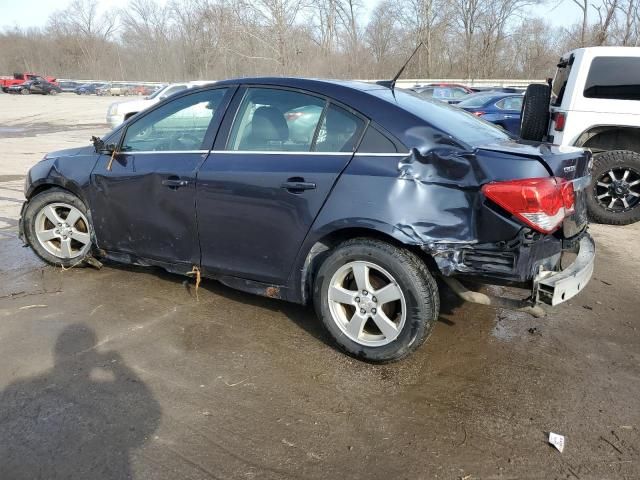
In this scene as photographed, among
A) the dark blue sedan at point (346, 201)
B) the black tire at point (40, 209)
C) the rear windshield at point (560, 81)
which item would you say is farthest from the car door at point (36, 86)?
the dark blue sedan at point (346, 201)

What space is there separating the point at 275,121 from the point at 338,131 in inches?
21.3

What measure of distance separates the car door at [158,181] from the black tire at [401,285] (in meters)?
1.22

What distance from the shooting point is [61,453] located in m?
2.44

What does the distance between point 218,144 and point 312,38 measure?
28.6m

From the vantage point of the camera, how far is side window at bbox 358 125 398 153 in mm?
3078

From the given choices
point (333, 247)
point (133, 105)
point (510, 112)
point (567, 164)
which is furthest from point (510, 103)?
point (333, 247)

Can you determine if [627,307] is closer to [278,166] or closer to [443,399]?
[443,399]

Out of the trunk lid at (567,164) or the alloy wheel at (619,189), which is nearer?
the trunk lid at (567,164)

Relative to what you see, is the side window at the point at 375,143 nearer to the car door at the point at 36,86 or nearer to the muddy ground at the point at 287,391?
the muddy ground at the point at 287,391

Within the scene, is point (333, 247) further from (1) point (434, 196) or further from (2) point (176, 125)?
A: (2) point (176, 125)

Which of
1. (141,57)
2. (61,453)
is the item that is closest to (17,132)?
(61,453)

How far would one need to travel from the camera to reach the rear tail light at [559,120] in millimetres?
6688

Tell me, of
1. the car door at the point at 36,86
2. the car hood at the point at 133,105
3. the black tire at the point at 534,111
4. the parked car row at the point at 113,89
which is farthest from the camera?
the parked car row at the point at 113,89

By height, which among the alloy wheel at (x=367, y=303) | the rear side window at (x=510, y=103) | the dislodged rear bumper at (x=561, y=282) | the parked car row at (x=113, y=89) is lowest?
the alloy wheel at (x=367, y=303)
